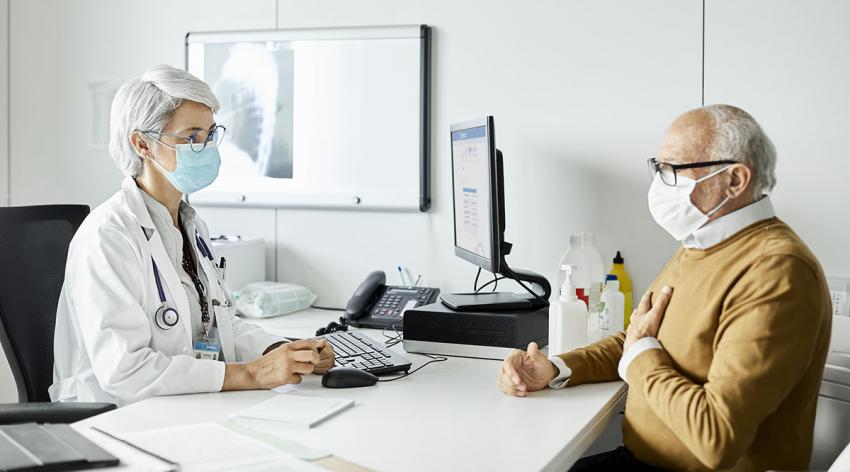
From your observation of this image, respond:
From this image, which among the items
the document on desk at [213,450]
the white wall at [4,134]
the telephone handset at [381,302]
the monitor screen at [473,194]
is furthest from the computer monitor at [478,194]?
the white wall at [4,134]

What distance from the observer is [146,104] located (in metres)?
1.99

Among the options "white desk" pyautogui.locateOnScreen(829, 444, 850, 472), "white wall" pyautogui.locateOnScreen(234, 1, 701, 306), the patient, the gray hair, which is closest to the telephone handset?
"white wall" pyautogui.locateOnScreen(234, 1, 701, 306)

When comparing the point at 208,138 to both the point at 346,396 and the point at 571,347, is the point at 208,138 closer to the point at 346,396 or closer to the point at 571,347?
the point at 346,396

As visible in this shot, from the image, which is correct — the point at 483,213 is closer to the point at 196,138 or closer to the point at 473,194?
Answer: the point at 473,194

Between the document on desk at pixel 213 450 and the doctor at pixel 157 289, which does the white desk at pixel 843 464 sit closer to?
the document on desk at pixel 213 450

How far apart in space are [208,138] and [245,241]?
35.6 inches

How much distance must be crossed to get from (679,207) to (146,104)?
1.26 metres

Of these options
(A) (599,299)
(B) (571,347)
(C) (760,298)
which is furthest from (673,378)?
(A) (599,299)

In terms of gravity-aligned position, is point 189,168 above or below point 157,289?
above

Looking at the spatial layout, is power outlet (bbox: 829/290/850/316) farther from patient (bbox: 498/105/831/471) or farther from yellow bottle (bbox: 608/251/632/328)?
patient (bbox: 498/105/831/471)

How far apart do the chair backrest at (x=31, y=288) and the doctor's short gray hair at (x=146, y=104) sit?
0.30 metres

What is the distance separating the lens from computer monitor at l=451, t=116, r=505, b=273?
7.10 feet

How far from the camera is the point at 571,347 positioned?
2041mm

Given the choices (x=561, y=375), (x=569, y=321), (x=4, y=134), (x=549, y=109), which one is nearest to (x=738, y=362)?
(x=561, y=375)
